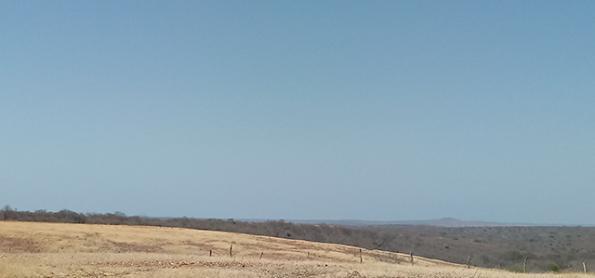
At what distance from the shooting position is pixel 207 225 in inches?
3905

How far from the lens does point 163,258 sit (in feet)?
130

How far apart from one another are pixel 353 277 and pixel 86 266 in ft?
39.9

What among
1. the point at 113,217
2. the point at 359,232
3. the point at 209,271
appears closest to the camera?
the point at 209,271

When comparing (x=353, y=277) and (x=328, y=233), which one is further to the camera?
(x=328, y=233)

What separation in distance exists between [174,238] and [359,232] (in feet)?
153

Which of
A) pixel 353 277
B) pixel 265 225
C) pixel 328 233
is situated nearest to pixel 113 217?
pixel 265 225

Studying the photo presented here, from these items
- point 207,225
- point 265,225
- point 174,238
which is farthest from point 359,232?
point 174,238

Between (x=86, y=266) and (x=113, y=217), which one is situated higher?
(x=113, y=217)

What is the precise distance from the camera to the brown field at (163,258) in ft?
109

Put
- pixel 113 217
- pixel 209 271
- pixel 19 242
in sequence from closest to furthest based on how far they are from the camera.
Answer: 1. pixel 209 271
2. pixel 19 242
3. pixel 113 217

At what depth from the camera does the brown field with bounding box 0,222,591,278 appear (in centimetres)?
3322

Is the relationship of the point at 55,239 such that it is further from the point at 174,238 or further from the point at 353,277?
the point at 353,277

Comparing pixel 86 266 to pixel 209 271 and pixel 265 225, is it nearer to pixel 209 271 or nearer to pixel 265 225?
pixel 209 271

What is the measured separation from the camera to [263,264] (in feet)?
127
